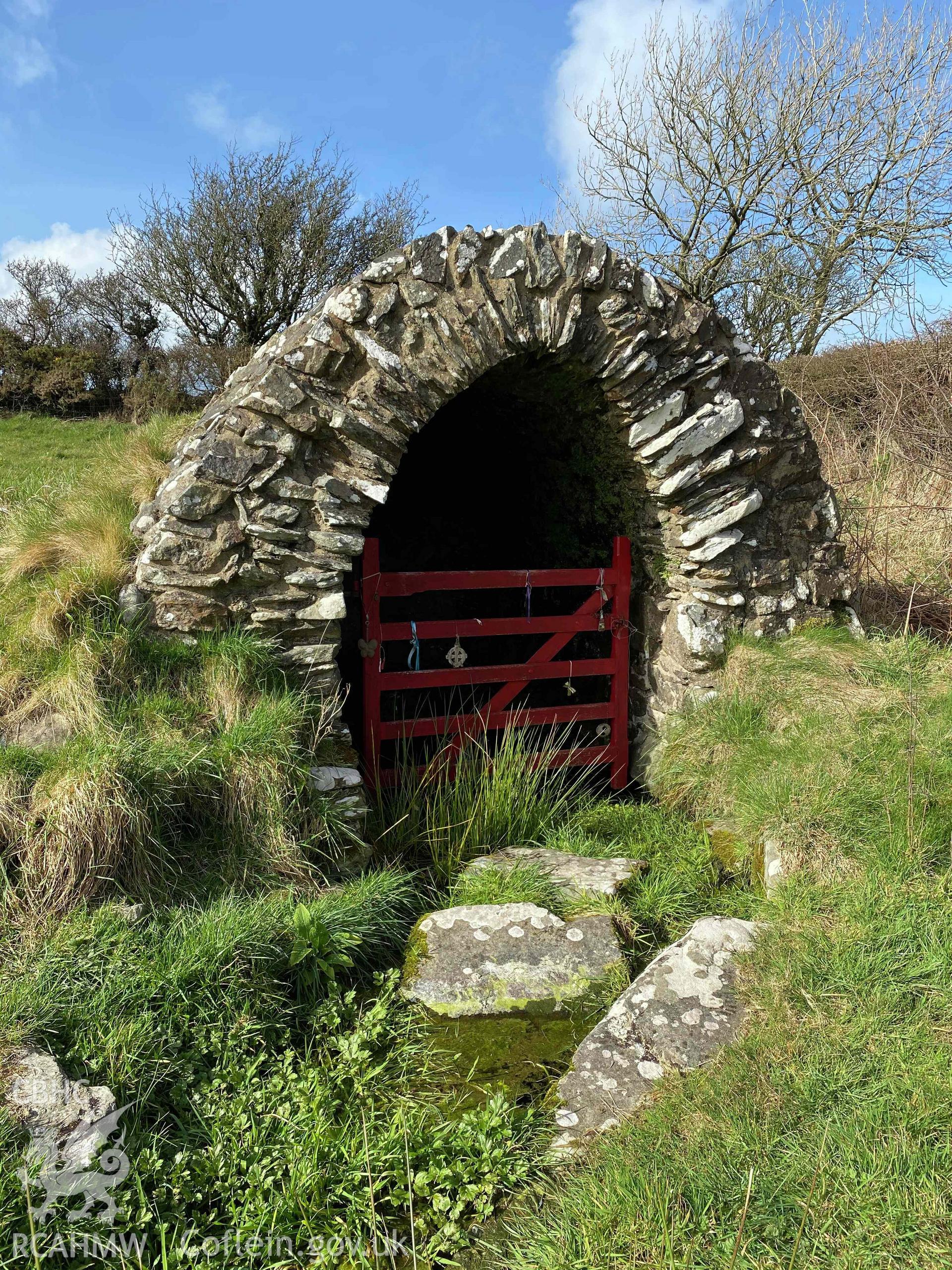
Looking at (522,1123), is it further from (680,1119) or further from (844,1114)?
(844,1114)

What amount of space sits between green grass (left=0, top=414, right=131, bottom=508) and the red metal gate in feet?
8.19

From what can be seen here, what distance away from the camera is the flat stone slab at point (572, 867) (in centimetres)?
356

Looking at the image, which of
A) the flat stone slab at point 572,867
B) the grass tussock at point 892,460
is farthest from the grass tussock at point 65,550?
the grass tussock at point 892,460

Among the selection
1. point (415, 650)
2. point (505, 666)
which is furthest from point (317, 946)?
point (505, 666)

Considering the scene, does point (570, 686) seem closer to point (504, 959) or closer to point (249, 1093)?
point (504, 959)

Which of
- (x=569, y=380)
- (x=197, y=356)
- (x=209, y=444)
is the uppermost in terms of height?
(x=197, y=356)

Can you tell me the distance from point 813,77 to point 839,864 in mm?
12904

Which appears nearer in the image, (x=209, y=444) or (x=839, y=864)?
(x=839, y=864)

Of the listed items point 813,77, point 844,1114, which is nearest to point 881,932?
point 844,1114

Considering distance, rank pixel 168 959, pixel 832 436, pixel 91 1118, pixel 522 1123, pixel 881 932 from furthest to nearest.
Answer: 1. pixel 832 436
2. pixel 881 932
3. pixel 168 959
4. pixel 522 1123
5. pixel 91 1118

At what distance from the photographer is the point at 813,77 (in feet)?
39.2

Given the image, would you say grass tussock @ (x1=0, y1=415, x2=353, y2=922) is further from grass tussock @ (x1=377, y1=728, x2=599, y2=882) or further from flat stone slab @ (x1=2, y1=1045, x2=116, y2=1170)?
flat stone slab @ (x1=2, y1=1045, x2=116, y2=1170)

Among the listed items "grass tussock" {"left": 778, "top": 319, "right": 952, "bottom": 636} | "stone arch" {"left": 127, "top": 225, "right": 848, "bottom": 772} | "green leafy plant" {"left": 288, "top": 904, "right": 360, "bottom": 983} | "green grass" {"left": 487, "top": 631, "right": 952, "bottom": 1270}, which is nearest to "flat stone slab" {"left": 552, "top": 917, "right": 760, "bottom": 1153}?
"green grass" {"left": 487, "top": 631, "right": 952, "bottom": 1270}

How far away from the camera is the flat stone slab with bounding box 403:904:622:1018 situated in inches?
119
